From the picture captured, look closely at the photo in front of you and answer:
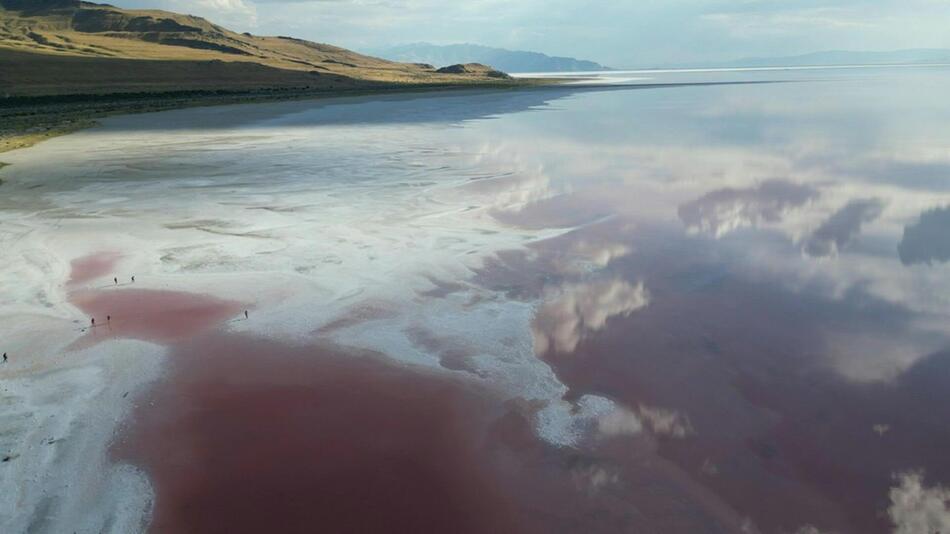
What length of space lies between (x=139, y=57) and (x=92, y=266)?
8867 cm

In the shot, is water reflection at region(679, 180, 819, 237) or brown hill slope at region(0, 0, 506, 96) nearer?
water reflection at region(679, 180, 819, 237)

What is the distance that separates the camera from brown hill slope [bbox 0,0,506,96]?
6744 centimetres

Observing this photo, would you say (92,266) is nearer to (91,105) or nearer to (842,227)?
(842,227)

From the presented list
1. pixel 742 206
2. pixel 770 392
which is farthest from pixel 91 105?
pixel 770 392

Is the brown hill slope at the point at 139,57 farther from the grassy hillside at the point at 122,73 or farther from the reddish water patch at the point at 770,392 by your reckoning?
the reddish water patch at the point at 770,392

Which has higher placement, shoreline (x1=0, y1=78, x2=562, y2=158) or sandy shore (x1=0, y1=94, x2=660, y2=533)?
shoreline (x1=0, y1=78, x2=562, y2=158)

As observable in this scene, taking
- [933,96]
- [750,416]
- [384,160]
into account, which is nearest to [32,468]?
[750,416]

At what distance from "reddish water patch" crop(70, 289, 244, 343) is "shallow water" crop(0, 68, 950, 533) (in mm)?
61

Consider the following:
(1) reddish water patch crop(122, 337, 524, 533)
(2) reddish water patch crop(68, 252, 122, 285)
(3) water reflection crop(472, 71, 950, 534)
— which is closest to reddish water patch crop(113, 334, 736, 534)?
(1) reddish water patch crop(122, 337, 524, 533)

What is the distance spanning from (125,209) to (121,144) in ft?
53.8

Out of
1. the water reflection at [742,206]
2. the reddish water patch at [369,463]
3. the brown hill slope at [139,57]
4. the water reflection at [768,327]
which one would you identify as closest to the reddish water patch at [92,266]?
the reddish water patch at [369,463]

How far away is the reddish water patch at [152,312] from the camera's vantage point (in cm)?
1051

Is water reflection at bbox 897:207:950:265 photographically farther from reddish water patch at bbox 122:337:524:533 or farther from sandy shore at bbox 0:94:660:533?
reddish water patch at bbox 122:337:524:533

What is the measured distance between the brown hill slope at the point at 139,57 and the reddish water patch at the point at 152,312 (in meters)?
57.0
